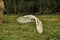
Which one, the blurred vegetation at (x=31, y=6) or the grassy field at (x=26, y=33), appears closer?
the grassy field at (x=26, y=33)

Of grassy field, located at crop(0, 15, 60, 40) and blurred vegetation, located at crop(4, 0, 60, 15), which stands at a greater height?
grassy field, located at crop(0, 15, 60, 40)

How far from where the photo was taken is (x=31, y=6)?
432 inches

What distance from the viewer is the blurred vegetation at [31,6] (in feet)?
35.4

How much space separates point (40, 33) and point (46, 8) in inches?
180

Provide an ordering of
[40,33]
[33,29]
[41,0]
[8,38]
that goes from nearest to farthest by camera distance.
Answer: [8,38] < [40,33] < [33,29] < [41,0]

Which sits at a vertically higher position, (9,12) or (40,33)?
(40,33)

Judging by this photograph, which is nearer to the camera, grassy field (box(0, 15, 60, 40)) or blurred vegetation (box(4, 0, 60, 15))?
grassy field (box(0, 15, 60, 40))

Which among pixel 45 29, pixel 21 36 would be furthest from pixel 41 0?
pixel 21 36

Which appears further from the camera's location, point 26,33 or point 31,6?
point 31,6

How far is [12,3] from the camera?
36.2 feet

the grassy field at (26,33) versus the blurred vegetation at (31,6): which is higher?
the grassy field at (26,33)

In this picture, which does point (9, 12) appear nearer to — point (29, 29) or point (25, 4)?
point (25, 4)

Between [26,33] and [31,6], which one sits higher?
[26,33]

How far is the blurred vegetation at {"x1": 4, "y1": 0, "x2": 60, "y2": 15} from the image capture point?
35.4ft
